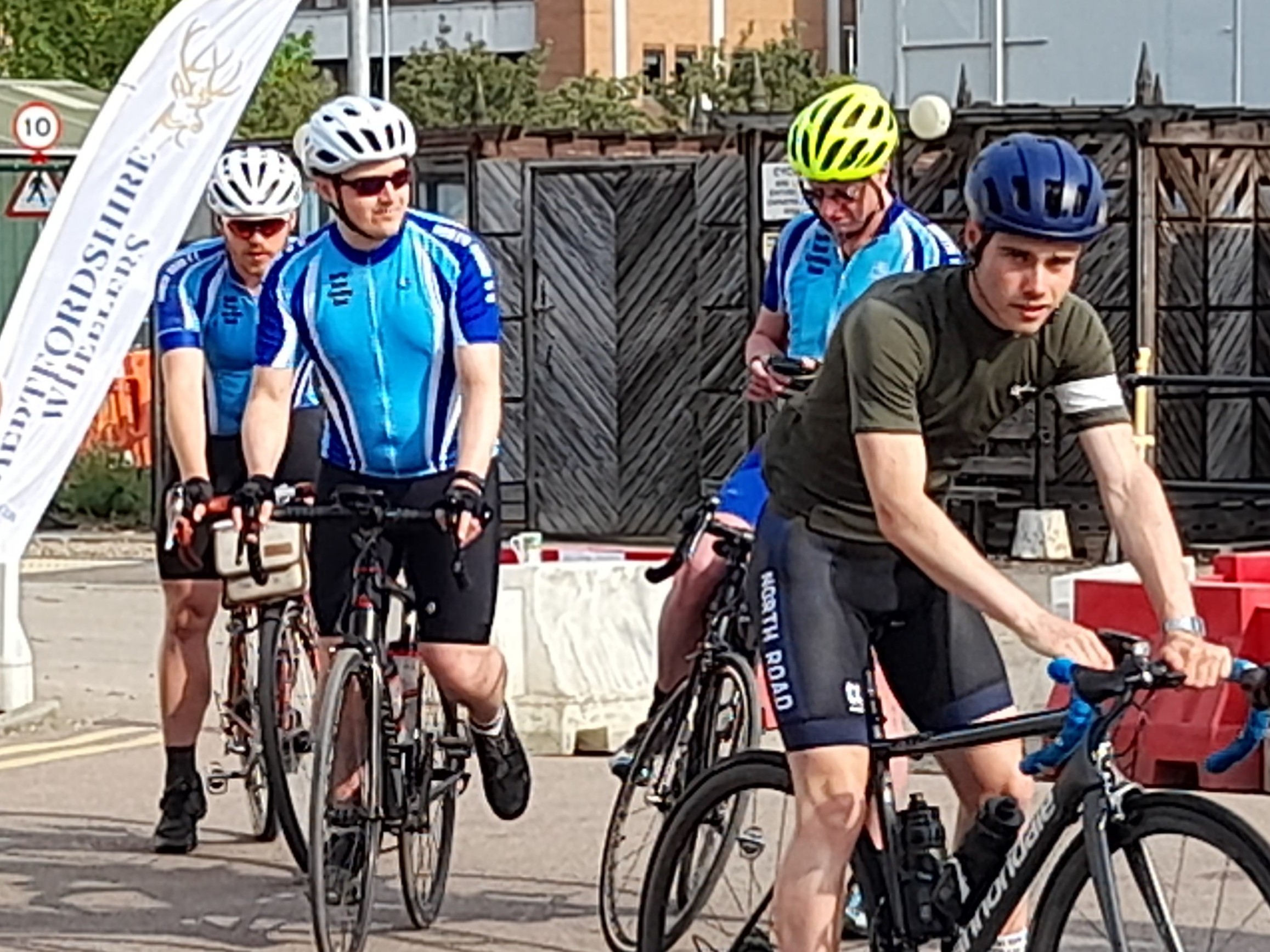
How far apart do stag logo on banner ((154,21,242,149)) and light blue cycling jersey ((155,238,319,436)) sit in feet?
12.2

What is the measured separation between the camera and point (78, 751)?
34.4ft

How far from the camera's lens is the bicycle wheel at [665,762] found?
6.71m

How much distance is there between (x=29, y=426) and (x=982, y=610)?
7.12 m

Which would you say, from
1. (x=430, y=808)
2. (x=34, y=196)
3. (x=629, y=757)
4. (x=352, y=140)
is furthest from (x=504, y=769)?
(x=34, y=196)

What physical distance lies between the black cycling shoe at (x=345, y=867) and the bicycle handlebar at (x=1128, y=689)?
234 centimetres

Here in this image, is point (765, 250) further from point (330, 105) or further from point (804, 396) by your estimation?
point (804, 396)

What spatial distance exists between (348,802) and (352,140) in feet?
5.12

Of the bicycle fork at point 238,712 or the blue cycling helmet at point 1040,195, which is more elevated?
the blue cycling helmet at point 1040,195

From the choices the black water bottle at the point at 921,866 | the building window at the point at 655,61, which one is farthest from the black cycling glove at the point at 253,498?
the building window at the point at 655,61

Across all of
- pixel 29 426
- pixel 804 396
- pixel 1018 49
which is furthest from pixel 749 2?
pixel 804 396

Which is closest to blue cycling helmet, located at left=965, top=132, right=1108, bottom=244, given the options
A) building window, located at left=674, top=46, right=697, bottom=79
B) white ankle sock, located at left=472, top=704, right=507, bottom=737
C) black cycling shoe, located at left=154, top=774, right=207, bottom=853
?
white ankle sock, located at left=472, top=704, right=507, bottom=737

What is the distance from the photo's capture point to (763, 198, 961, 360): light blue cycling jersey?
6898 mm

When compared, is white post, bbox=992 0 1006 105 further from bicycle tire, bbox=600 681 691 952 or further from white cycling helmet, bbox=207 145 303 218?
bicycle tire, bbox=600 681 691 952

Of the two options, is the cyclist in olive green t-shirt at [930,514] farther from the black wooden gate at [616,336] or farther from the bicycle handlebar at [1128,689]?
the black wooden gate at [616,336]
